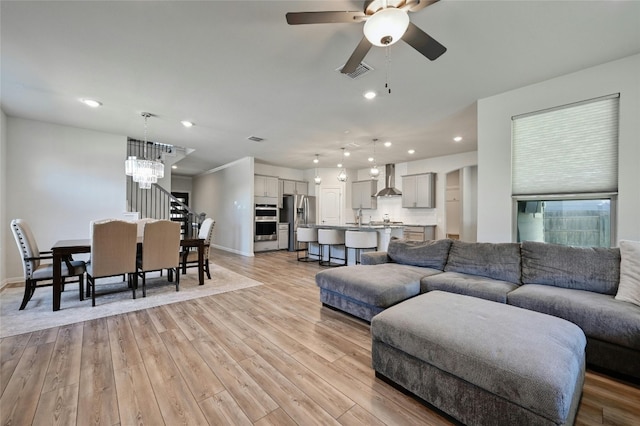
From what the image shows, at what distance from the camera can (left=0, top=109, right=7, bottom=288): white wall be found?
12.9 feet

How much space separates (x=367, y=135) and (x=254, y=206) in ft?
13.4

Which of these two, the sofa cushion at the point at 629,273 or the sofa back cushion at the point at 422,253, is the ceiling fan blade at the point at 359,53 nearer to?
the sofa back cushion at the point at 422,253

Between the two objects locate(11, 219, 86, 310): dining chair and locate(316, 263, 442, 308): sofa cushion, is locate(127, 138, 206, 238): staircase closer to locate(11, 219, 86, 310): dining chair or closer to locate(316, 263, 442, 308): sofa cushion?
locate(11, 219, 86, 310): dining chair

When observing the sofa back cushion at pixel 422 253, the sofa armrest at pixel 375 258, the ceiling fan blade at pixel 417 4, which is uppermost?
the ceiling fan blade at pixel 417 4

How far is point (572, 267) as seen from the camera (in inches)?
93.3

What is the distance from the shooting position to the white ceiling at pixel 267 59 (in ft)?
6.43

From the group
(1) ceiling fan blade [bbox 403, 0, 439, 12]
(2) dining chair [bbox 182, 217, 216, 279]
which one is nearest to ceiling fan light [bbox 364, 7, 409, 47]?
(1) ceiling fan blade [bbox 403, 0, 439, 12]

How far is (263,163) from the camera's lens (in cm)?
800

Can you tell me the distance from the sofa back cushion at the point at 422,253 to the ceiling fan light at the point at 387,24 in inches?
100

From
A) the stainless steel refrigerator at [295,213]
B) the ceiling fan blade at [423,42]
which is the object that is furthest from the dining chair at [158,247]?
the stainless steel refrigerator at [295,213]

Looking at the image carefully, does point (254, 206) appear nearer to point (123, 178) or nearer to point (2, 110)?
point (123, 178)

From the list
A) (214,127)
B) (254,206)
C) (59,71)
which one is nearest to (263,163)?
(254,206)

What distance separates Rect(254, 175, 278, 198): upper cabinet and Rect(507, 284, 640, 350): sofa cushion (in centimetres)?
677

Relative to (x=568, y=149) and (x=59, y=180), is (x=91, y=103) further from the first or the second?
(x=568, y=149)
